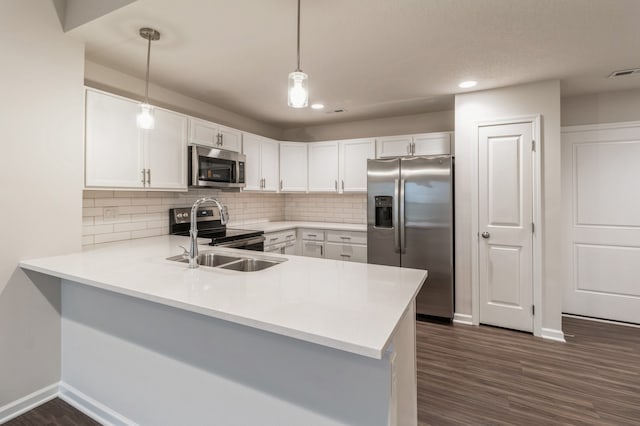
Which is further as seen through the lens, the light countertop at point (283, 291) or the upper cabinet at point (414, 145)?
the upper cabinet at point (414, 145)

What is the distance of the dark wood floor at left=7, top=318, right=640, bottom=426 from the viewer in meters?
1.87

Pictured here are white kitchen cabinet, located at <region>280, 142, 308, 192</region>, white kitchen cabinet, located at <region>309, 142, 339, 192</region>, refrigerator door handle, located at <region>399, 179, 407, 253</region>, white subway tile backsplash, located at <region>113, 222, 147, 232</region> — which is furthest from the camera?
white kitchen cabinet, located at <region>280, 142, 308, 192</region>

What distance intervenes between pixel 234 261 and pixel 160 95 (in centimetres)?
206

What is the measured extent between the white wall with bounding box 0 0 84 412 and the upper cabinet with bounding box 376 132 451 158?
314cm

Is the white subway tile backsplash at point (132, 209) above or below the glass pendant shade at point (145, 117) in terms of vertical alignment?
below

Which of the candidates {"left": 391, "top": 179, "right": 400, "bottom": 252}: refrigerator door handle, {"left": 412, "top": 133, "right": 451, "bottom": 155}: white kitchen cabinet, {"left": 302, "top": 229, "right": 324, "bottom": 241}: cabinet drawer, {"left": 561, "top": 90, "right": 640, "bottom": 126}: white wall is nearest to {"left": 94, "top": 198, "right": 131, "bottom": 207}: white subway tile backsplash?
{"left": 302, "top": 229, "right": 324, "bottom": 241}: cabinet drawer

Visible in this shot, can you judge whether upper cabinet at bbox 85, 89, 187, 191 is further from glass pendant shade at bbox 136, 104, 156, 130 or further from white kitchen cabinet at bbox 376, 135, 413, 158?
white kitchen cabinet at bbox 376, 135, 413, 158

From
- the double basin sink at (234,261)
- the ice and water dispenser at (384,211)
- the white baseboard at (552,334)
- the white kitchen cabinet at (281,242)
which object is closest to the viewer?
the double basin sink at (234,261)

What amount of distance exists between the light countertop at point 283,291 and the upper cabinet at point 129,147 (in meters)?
0.67

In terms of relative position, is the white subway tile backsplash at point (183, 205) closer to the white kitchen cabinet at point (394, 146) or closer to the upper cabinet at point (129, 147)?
the upper cabinet at point (129, 147)

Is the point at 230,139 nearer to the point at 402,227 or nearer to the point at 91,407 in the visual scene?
the point at 402,227

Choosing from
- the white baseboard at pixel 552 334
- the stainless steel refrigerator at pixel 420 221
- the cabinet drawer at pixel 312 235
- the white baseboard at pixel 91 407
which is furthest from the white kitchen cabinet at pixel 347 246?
the white baseboard at pixel 91 407

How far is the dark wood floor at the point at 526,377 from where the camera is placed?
6.19 ft

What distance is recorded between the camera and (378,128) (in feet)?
14.6
